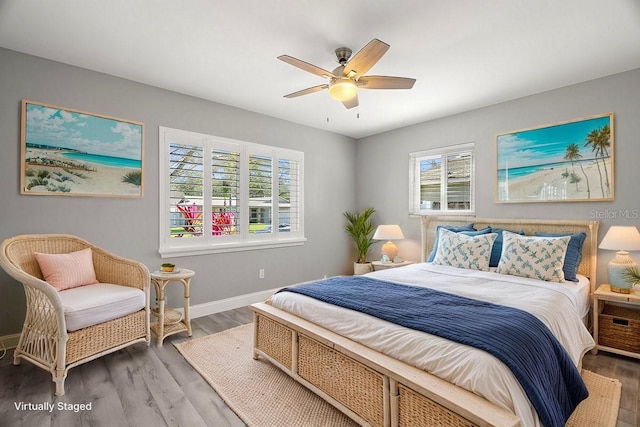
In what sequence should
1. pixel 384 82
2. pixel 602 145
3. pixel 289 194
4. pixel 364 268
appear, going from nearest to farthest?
1. pixel 384 82
2. pixel 602 145
3. pixel 289 194
4. pixel 364 268

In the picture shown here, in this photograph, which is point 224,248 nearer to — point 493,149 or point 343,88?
point 343,88

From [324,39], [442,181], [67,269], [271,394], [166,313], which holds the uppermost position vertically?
[324,39]

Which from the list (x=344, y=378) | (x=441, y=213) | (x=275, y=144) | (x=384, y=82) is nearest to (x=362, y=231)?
(x=441, y=213)

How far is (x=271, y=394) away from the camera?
7.11ft

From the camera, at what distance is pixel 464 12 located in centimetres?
212

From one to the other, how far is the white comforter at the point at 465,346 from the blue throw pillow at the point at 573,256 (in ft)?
0.47

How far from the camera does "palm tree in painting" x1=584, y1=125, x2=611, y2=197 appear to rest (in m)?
3.08

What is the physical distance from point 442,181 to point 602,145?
176 centimetres

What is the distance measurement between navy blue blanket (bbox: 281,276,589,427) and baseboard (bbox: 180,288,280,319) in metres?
2.01

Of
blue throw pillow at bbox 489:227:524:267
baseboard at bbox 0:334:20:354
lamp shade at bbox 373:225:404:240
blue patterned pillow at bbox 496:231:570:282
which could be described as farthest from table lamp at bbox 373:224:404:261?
baseboard at bbox 0:334:20:354

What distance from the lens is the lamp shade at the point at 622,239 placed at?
2.69 metres

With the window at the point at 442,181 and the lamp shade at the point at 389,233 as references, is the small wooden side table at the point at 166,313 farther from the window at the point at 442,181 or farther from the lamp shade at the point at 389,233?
the window at the point at 442,181

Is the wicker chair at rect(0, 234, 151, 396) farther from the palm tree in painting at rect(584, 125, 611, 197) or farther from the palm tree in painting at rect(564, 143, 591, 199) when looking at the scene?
the palm tree in painting at rect(584, 125, 611, 197)

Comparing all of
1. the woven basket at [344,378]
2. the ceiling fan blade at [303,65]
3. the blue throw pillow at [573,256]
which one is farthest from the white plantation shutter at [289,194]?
the blue throw pillow at [573,256]
